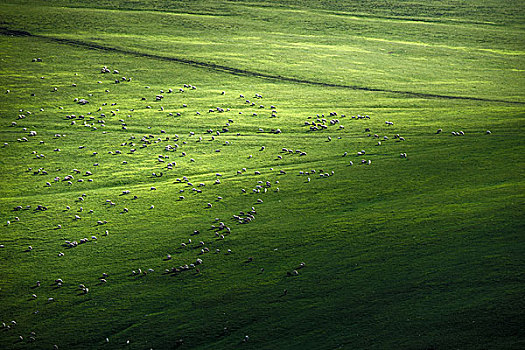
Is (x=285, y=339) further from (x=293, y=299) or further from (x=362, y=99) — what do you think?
(x=362, y=99)

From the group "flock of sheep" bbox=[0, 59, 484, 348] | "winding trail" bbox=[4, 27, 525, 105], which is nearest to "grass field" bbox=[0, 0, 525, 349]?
"flock of sheep" bbox=[0, 59, 484, 348]

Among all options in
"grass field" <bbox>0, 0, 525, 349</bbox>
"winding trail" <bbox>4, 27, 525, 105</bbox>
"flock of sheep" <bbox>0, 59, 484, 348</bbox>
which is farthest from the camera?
"winding trail" <bbox>4, 27, 525, 105</bbox>

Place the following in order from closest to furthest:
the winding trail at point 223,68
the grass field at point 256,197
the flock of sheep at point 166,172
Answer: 1. the grass field at point 256,197
2. the flock of sheep at point 166,172
3. the winding trail at point 223,68

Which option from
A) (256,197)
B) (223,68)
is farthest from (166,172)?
(223,68)

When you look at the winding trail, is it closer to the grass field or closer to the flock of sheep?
the grass field

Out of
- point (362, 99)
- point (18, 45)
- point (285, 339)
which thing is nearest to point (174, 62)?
point (18, 45)

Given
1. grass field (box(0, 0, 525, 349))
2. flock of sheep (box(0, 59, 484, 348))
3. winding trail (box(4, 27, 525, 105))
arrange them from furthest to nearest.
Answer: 1. winding trail (box(4, 27, 525, 105))
2. flock of sheep (box(0, 59, 484, 348))
3. grass field (box(0, 0, 525, 349))

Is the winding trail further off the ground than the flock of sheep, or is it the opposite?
the winding trail

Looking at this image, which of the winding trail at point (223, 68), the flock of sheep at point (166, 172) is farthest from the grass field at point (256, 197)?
the winding trail at point (223, 68)

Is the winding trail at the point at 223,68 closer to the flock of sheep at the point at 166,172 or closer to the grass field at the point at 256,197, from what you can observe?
the grass field at the point at 256,197
